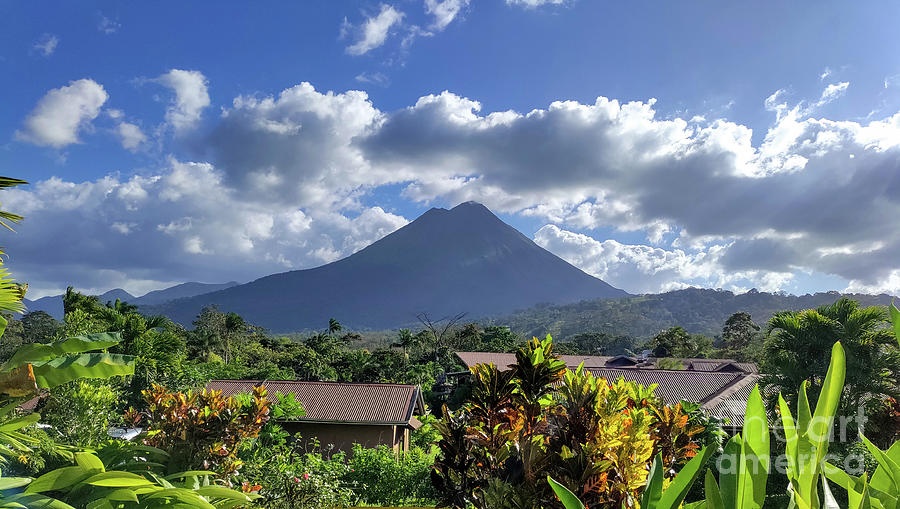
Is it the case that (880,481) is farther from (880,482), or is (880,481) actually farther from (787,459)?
(787,459)

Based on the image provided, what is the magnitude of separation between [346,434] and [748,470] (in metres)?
15.2

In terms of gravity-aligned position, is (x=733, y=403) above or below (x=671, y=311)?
below

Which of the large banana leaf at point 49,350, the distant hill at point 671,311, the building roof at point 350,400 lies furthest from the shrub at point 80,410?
the distant hill at point 671,311

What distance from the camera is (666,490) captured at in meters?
0.87

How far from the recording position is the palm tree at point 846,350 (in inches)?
327

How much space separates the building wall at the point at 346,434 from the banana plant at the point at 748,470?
1474cm

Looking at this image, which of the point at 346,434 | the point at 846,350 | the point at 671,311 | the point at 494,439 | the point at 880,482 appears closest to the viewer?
the point at 880,482

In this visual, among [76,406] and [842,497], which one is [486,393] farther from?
[842,497]

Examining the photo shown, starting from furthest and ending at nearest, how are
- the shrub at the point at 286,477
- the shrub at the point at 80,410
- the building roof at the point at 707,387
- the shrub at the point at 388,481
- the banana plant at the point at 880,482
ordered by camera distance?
the building roof at the point at 707,387 → the shrub at the point at 388,481 → the shrub at the point at 286,477 → the shrub at the point at 80,410 → the banana plant at the point at 880,482

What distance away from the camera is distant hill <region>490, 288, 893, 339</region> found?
458ft

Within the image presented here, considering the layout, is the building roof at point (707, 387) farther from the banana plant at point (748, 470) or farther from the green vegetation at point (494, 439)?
the banana plant at point (748, 470)

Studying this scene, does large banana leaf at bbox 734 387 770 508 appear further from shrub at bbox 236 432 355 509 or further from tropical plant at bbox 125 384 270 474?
shrub at bbox 236 432 355 509

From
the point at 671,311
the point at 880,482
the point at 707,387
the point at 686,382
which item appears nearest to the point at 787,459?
the point at 880,482

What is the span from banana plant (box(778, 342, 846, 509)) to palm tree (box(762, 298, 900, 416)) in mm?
8785
